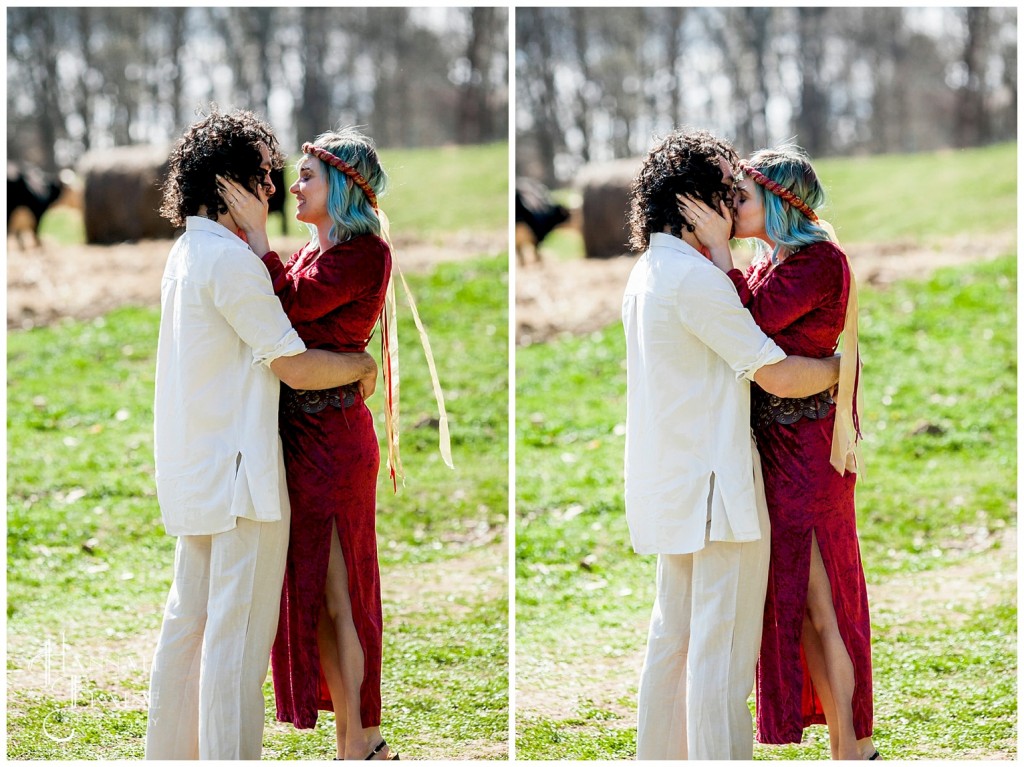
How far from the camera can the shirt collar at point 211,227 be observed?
275 cm

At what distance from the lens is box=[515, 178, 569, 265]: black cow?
9188 millimetres

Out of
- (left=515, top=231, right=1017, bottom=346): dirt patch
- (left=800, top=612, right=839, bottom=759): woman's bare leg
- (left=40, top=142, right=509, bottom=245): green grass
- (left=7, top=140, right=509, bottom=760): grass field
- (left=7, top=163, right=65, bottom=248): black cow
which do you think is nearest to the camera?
(left=800, top=612, right=839, bottom=759): woman's bare leg

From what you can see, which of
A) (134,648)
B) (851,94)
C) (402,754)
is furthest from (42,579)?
(851,94)

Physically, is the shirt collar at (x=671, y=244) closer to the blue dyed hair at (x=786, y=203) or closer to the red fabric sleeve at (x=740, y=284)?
the red fabric sleeve at (x=740, y=284)

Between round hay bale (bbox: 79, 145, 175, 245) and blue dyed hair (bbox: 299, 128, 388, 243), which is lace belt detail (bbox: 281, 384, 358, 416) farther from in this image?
round hay bale (bbox: 79, 145, 175, 245)

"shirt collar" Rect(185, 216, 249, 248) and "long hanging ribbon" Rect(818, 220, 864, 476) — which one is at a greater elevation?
"shirt collar" Rect(185, 216, 249, 248)

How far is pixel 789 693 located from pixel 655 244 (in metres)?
1.12

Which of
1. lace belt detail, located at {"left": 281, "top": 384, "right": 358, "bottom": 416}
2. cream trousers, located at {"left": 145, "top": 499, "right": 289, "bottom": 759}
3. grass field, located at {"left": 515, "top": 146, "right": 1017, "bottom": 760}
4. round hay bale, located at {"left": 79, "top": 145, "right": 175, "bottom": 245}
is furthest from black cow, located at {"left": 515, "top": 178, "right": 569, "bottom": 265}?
cream trousers, located at {"left": 145, "top": 499, "right": 289, "bottom": 759}

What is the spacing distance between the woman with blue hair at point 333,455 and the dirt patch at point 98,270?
550 cm

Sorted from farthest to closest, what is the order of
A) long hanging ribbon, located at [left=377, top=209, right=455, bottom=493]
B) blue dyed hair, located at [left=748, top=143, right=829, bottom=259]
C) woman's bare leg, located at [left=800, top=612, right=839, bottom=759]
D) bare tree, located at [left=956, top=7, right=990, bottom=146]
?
bare tree, located at [left=956, top=7, right=990, bottom=146] → long hanging ribbon, located at [left=377, top=209, right=455, bottom=493] → woman's bare leg, located at [left=800, top=612, right=839, bottom=759] → blue dyed hair, located at [left=748, top=143, right=829, bottom=259]

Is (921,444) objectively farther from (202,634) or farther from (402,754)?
(202,634)

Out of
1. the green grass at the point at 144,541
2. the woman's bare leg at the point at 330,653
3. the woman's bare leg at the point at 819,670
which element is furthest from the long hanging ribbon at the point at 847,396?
the green grass at the point at 144,541

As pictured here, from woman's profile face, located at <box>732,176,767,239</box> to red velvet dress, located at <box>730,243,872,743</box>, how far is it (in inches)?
4.5

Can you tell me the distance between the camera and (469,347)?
8.00 m
